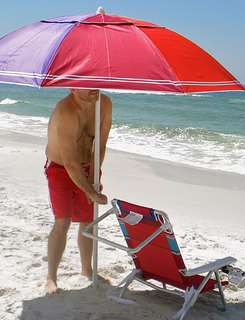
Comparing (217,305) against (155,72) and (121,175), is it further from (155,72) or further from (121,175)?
(121,175)

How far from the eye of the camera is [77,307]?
337 centimetres

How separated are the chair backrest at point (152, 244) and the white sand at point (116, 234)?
0.23 meters

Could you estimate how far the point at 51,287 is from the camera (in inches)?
141

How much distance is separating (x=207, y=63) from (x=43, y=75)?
1.13 m

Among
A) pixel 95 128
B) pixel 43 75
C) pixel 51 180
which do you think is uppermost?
pixel 43 75

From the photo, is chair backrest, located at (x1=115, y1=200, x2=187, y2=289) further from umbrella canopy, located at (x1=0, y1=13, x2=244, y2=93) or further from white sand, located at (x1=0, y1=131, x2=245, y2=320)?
umbrella canopy, located at (x1=0, y1=13, x2=244, y2=93)

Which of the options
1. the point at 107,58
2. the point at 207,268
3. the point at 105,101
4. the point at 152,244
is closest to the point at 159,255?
the point at 152,244

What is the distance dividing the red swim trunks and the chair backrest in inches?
15.4

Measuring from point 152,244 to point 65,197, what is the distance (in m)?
0.72

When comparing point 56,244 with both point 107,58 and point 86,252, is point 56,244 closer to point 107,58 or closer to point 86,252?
point 86,252

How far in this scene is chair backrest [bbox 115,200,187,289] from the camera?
3.19m

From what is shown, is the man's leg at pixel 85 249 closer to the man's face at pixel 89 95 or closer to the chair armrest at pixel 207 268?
the chair armrest at pixel 207 268

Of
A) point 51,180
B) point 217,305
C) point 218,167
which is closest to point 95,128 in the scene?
point 51,180

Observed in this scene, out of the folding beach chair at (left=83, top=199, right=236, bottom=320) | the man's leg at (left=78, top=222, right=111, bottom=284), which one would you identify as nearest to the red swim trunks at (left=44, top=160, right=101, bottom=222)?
the man's leg at (left=78, top=222, right=111, bottom=284)
